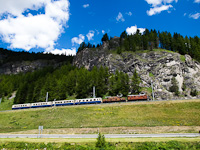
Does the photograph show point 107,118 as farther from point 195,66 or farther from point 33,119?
point 195,66

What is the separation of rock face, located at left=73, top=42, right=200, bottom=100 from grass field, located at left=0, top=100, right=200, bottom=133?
27.3 m

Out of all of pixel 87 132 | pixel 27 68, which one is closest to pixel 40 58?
pixel 27 68

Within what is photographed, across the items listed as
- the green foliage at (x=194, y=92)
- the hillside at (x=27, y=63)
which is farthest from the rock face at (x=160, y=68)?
the hillside at (x=27, y=63)

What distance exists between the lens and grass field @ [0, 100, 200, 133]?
117ft

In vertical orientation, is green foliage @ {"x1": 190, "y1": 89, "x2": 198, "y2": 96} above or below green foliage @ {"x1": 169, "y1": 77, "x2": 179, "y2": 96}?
below

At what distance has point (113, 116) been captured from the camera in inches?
1652

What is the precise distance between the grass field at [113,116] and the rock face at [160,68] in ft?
89.5

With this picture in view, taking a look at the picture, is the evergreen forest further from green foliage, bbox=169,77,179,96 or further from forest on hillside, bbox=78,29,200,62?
green foliage, bbox=169,77,179,96

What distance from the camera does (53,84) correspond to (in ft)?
267

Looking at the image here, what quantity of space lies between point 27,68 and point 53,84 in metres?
113

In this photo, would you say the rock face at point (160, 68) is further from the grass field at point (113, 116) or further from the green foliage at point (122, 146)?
the green foliage at point (122, 146)

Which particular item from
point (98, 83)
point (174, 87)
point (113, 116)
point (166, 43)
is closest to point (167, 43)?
point (166, 43)

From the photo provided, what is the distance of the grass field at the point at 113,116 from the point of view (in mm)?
35781

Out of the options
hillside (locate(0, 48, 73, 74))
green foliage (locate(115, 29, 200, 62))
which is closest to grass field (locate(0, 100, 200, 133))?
green foliage (locate(115, 29, 200, 62))
